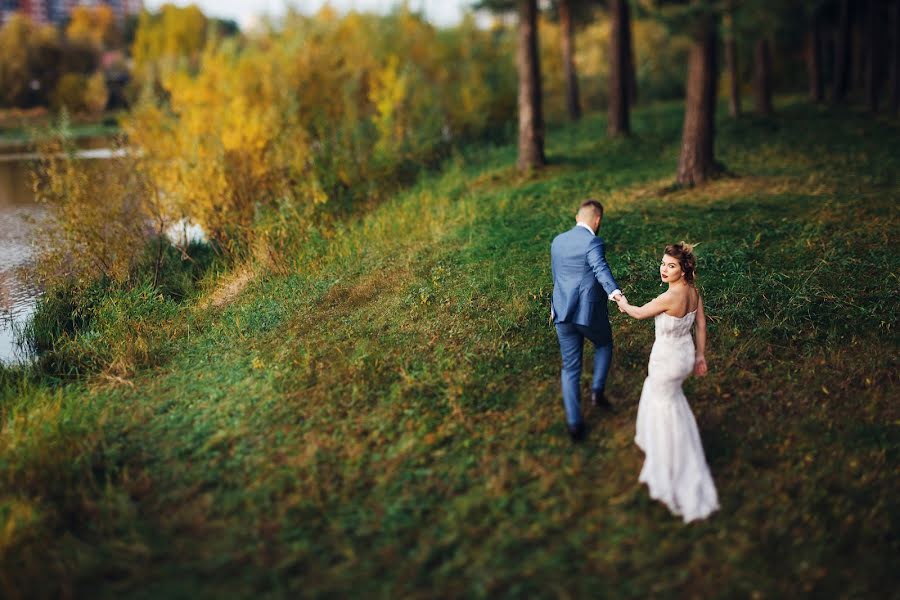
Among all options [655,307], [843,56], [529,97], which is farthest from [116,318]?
[843,56]

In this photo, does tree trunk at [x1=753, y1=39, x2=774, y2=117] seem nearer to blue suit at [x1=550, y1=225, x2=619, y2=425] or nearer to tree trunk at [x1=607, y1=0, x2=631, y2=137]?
tree trunk at [x1=607, y1=0, x2=631, y2=137]

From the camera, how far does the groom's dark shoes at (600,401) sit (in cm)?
655

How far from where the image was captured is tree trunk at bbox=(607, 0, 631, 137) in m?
20.8

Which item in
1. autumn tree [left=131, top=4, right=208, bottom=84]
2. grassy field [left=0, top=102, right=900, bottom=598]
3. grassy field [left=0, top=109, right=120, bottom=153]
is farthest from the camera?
autumn tree [left=131, top=4, right=208, bottom=84]

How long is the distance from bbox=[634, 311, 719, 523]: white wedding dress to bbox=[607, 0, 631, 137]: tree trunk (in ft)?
52.5

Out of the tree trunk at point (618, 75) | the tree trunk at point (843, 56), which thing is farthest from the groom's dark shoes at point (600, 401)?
the tree trunk at point (843, 56)

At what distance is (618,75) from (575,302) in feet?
54.1

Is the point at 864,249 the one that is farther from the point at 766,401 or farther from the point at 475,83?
the point at 475,83

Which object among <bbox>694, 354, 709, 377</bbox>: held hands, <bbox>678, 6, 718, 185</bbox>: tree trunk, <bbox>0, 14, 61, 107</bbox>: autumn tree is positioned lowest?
<bbox>694, 354, 709, 377</bbox>: held hands

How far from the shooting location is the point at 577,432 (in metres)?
6.11

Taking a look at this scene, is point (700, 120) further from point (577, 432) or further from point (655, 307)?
point (577, 432)

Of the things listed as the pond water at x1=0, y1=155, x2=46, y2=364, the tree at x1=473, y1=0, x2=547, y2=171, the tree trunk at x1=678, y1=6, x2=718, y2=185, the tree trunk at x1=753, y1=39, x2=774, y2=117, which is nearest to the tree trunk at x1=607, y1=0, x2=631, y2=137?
the tree at x1=473, y1=0, x2=547, y2=171

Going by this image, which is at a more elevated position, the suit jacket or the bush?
the suit jacket

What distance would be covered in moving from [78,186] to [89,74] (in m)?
60.8
